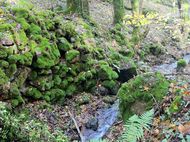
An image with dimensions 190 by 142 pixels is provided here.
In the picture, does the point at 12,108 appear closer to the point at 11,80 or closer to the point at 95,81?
the point at 11,80

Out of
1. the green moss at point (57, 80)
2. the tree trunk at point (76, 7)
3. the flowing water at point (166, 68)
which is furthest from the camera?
the tree trunk at point (76, 7)

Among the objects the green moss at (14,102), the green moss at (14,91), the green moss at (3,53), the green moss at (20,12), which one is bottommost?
the green moss at (14,102)

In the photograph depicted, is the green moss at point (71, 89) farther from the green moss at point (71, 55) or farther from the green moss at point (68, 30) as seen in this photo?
the green moss at point (68, 30)

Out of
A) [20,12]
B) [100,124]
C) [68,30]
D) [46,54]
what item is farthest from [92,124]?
[20,12]

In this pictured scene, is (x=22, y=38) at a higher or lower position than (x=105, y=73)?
higher

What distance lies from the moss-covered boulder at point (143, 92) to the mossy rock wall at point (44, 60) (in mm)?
3347

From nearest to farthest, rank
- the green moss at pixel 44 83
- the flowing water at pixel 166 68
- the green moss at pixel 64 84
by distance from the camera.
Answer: the green moss at pixel 44 83, the green moss at pixel 64 84, the flowing water at pixel 166 68

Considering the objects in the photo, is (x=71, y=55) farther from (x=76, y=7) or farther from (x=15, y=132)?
(x=15, y=132)

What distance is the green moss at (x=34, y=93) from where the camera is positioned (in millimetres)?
10062

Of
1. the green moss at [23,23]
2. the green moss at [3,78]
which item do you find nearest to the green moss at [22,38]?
the green moss at [23,23]

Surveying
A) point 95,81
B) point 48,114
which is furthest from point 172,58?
point 48,114

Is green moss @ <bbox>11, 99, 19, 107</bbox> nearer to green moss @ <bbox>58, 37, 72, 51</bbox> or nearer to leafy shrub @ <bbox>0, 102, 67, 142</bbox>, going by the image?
leafy shrub @ <bbox>0, 102, 67, 142</bbox>

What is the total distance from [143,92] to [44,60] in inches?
163

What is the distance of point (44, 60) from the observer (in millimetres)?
10578
